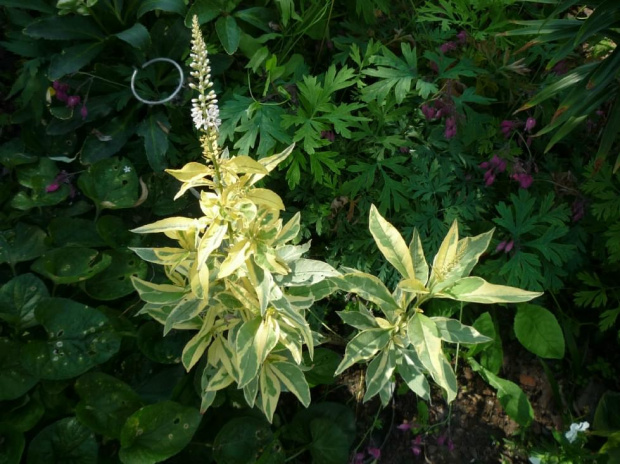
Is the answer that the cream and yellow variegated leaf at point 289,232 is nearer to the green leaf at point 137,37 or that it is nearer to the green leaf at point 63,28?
the green leaf at point 137,37

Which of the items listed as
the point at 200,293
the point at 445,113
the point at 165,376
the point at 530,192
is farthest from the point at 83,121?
the point at 530,192

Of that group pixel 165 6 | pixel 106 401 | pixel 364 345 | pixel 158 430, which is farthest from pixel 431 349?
pixel 165 6

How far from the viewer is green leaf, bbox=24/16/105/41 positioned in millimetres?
2189

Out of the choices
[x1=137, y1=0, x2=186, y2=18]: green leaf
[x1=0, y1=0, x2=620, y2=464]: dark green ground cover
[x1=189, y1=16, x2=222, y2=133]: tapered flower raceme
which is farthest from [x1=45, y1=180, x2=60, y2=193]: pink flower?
[x1=189, y1=16, x2=222, y2=133]: tapered flower raceme

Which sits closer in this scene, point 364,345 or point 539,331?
point 364,345

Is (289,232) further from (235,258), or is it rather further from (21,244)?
(21,244)

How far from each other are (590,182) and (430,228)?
1.95 ft

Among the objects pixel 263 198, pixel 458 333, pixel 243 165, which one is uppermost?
pixel 243 165

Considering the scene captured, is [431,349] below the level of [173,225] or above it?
below

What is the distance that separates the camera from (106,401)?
1.88m

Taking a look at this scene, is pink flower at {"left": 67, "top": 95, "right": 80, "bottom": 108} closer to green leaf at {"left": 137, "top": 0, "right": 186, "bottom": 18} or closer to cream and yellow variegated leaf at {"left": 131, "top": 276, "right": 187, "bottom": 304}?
green leaf at {"left": 137, "top": 0, "right": 186, "bottom": 18}

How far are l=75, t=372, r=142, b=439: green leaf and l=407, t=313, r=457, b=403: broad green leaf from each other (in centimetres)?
99

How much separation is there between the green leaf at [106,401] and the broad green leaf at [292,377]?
504 mm

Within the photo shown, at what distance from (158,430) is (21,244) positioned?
3.02 feet
